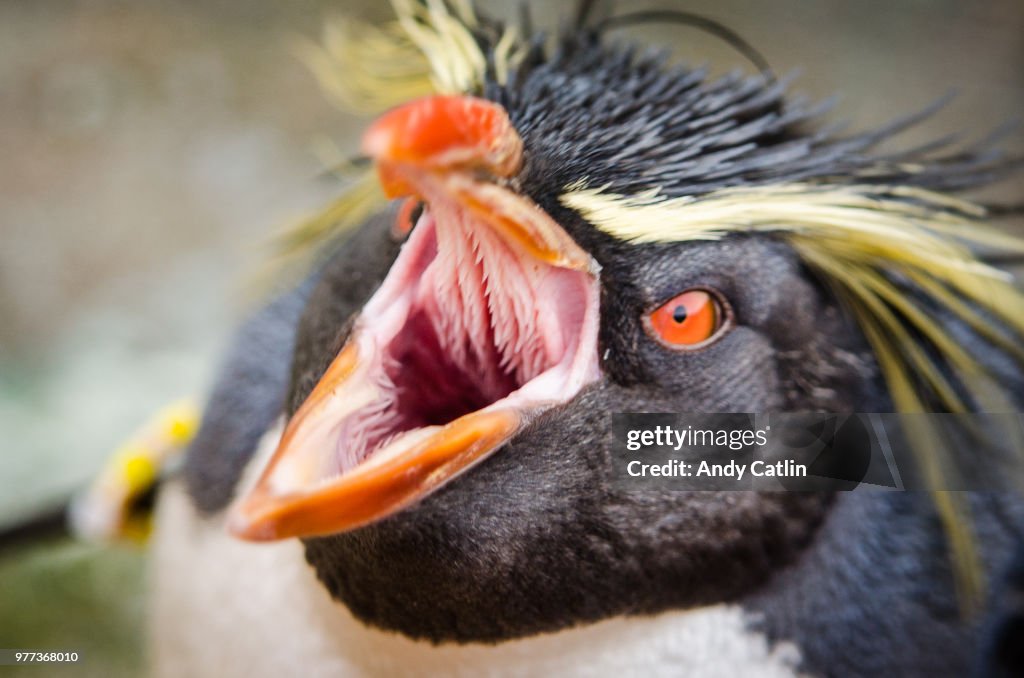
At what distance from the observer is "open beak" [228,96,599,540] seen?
17.4 inches

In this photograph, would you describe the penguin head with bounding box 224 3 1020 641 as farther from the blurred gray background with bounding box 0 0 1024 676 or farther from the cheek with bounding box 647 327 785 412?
the blurred gray background with bounding box 0 0 1024 676

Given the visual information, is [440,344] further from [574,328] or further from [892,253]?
[892,253]

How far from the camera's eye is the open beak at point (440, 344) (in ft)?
1.45

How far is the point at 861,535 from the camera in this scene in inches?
26.4

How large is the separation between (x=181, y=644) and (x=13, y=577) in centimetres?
55

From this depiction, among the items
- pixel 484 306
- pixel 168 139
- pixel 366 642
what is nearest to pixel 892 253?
pixel 484 306

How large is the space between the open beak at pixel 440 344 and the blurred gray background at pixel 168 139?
110cm

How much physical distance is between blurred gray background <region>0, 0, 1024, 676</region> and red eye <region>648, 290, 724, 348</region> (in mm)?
1104

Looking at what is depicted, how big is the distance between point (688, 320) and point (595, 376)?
7 cm

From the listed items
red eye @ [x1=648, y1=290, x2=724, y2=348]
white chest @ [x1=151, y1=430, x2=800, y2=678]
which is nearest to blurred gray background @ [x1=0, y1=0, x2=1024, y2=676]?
white chest @ [x1=151, y1=430, x2=800, y2=678]

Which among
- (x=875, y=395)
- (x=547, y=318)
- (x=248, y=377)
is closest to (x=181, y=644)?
(x=248, y=377)

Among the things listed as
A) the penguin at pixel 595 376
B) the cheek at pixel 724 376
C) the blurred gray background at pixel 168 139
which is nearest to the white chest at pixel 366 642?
the penguin at pixel 595 376

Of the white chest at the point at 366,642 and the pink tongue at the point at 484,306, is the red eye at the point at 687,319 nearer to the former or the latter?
the pink tongue at the point at 484,306

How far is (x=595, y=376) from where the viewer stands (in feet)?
1.74
